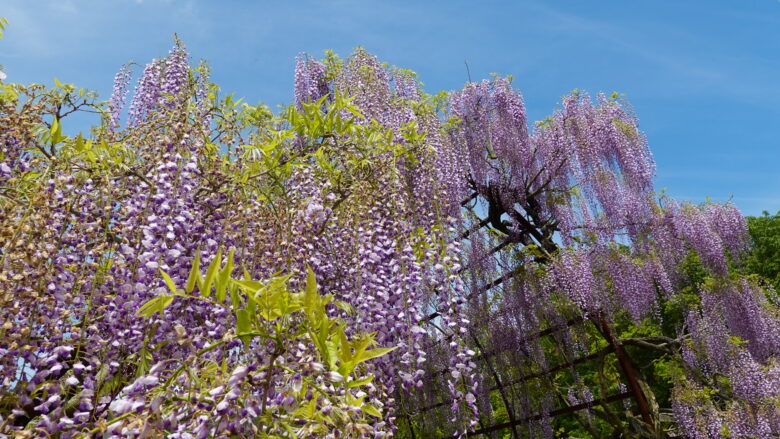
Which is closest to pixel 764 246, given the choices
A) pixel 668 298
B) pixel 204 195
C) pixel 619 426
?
pixel 668 298

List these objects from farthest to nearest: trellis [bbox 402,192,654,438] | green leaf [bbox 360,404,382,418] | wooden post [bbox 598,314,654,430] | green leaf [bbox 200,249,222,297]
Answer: trellis [bbox 402,192,654,438] < wooden post [bbox 598,314,654,430] < green leaf [bbox 360,404,382,418] < green leaf [bbox 200,249,222,297]

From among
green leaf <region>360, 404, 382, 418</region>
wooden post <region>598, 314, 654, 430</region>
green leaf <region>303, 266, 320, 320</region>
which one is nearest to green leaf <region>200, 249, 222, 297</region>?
green leaf <region>303, 266, 320, 320</region>

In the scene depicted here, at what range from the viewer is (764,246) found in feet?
55.7

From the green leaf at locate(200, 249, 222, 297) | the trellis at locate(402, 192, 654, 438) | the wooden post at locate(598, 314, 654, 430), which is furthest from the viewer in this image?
the trellis at locate(402, 192, 654, 438)

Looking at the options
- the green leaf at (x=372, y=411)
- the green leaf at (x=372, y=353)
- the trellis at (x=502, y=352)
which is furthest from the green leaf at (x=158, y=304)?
the trellis at (x=502, y=352)

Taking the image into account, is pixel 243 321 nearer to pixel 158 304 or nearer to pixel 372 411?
pixel 158 304

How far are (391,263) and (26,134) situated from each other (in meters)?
2.24

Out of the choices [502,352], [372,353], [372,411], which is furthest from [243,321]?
[502,352]

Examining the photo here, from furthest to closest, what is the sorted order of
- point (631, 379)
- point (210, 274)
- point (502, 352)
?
point (502, 352)
point (631, 379)
point (210, 274)

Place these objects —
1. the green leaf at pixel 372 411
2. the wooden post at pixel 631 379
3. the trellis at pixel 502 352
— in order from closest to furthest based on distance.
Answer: the green leaf at pixel 372 411, the wooden post at pixel 631 379, the trellis at pixel 502 352

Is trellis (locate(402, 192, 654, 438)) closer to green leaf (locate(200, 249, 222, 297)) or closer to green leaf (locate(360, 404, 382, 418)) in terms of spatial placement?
green leaf (locate(360, 404, 382, 418))

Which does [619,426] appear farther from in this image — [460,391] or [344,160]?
[344,160]

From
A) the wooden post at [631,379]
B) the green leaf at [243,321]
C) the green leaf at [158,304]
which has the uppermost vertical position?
the green leaf at [158,304]

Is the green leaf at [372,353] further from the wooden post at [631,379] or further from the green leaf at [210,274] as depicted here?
the wooden post at [631,379]
